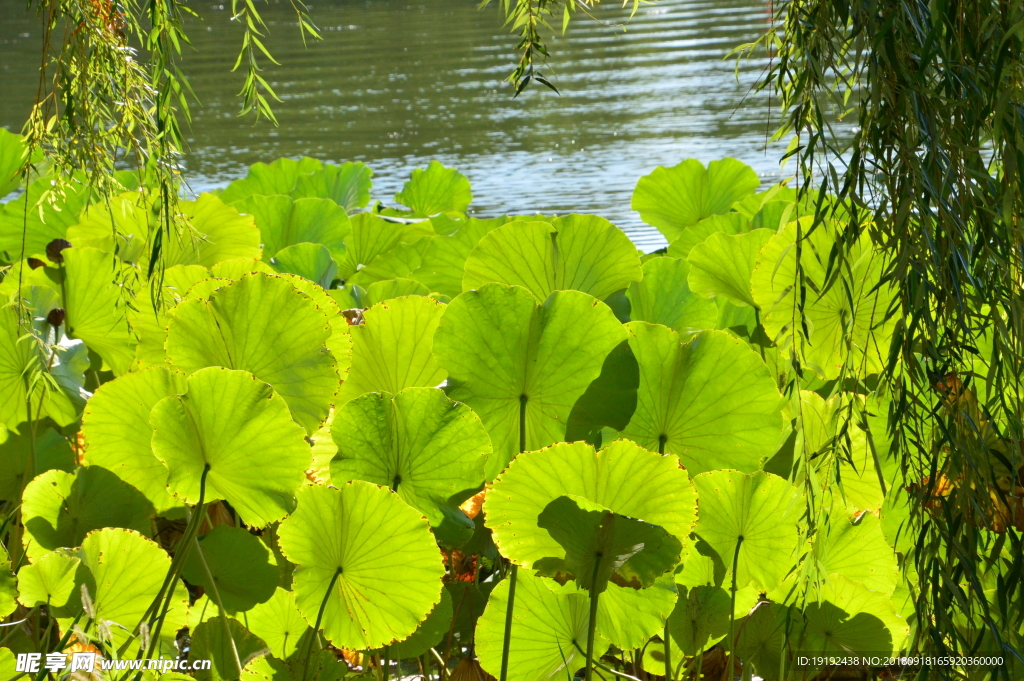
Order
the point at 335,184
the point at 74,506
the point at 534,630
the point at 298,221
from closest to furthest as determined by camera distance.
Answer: the point at 534,630, the point at 74,506, the point at 298,221, the point at 335,184

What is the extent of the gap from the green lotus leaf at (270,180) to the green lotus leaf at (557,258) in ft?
3.50

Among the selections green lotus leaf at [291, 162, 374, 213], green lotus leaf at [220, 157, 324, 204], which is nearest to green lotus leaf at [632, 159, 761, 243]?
green lotus leaf at [291, 162, 374, 213]

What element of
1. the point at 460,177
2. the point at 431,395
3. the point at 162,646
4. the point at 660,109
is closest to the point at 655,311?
the point at 431,395

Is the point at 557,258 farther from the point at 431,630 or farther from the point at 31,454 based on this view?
the point at 31,454

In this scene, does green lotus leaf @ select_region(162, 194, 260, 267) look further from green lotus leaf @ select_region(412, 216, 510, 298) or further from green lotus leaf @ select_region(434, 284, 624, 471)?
green lotus leaf @ select_region(434, 284, 624, 471)

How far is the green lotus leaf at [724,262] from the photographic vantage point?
3.34 ft

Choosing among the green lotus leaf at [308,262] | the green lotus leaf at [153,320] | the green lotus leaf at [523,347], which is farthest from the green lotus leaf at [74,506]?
the green lotus leaf at [308,262]

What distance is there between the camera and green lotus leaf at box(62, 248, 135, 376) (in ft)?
3.47

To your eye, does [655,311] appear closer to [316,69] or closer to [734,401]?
[734,401]

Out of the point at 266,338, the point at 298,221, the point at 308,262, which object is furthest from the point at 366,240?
the point at 266,338

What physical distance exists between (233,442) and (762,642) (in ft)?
1.50

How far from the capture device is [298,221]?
1544mm

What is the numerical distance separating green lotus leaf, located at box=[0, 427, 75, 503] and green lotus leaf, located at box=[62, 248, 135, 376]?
0.45 feet

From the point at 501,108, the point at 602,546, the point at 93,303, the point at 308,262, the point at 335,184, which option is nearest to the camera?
the point at 602,546
